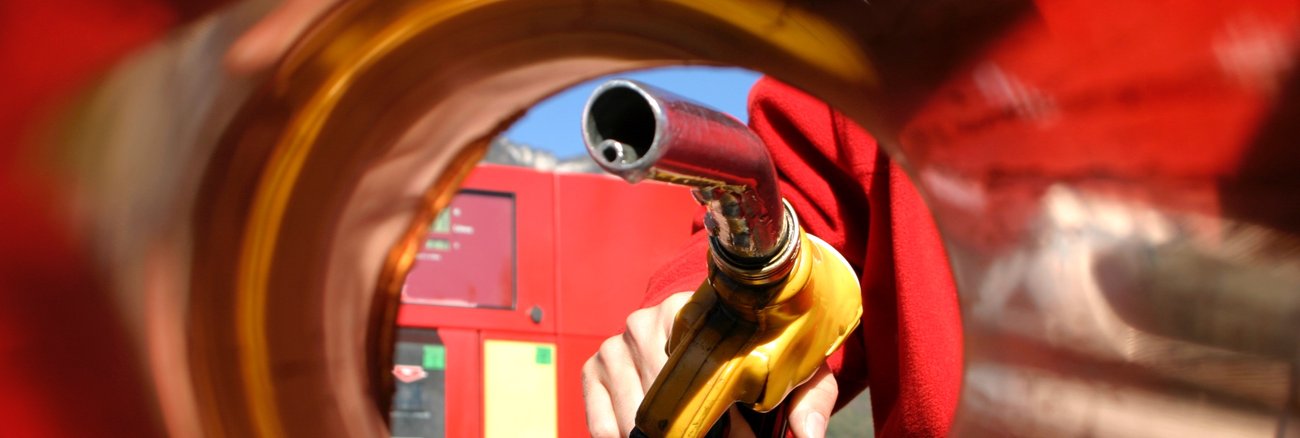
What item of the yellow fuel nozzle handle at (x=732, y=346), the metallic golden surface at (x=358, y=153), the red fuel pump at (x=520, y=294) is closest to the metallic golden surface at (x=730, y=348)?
the yellow fuel nozzle handle at (x=732, y=346)

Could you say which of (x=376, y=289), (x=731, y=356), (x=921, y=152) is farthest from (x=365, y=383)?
(x=921, y=152)

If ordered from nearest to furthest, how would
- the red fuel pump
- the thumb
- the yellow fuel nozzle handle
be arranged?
the yellow fuel nozzle handle → the thumb → the red fuel pump

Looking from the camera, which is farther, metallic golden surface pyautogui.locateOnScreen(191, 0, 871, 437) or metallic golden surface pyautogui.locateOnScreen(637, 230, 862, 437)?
metallic golden surface pyautogui.locateOnScreen(637, 230, 862, 437)

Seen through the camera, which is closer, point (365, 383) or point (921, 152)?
point (921, 152)

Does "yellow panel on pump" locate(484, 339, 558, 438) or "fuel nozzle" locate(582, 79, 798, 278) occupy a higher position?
"fuel nozzle" locate(582, 79, 798, 278)

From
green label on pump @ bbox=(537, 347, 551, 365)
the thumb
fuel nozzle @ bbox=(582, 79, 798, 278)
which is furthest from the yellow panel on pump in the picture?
fuel nozzle @ bbox=(582, 79, 798, 278)

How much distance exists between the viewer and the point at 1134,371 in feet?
0.96

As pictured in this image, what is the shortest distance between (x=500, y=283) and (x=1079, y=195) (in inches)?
52.4

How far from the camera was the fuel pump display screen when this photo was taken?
5.02 feet

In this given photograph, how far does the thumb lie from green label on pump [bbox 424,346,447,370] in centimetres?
86

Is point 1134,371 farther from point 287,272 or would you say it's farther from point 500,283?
point 500,283

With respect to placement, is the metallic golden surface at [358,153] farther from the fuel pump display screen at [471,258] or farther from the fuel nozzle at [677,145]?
the fuel pump display screen at [471,258]

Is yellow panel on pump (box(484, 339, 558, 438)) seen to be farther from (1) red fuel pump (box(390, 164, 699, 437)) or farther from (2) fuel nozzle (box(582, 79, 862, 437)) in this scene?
(2) fuel nozzle (box(582, 79, 862, 437))

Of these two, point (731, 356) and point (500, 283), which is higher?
point (500, 283)
